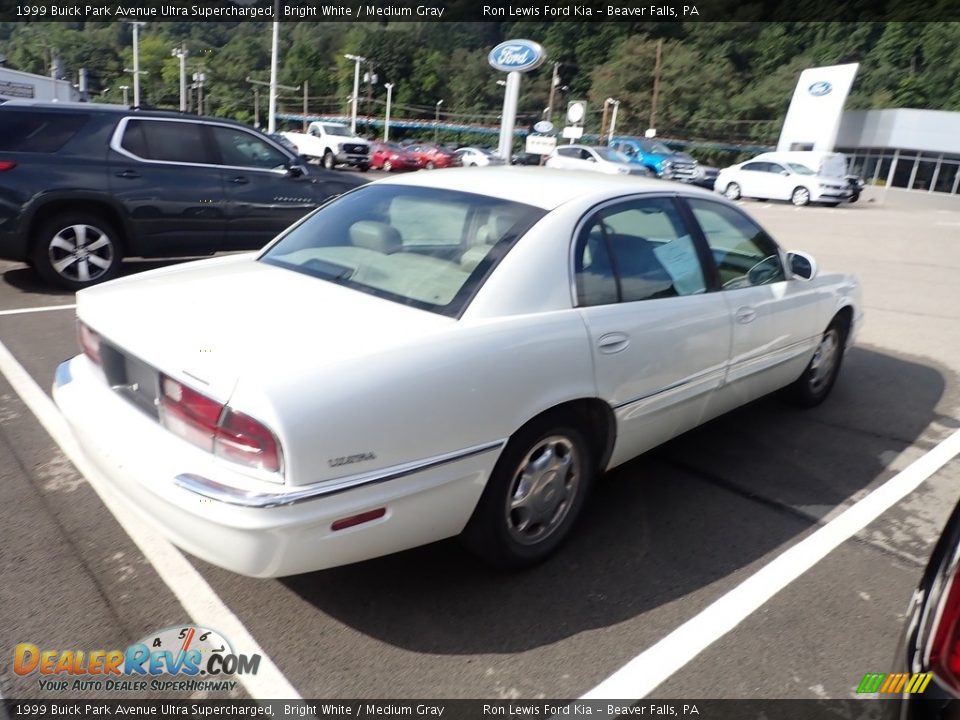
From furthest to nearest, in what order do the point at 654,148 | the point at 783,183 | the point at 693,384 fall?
the point at 654,148 → the point at 783,183 → the point at 693,384

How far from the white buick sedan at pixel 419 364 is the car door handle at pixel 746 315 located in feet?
A: 0.04

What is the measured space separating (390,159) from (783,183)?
18493 millimetres

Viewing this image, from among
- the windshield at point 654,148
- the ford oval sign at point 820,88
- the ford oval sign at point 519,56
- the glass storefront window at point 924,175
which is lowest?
the windshield at point 654,148

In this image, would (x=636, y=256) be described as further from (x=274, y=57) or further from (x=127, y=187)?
(x=274, y=57)

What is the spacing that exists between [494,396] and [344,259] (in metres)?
1.07

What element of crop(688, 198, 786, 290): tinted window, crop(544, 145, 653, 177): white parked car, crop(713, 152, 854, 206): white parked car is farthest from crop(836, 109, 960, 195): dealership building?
crop(688, 198, 786, 290): tinted window

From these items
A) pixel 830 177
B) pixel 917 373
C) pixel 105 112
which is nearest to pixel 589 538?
pixel 917 373

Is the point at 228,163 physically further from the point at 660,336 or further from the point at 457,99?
the point at 457,99

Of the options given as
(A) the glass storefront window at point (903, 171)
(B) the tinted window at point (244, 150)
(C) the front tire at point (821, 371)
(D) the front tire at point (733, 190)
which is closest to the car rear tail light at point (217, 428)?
(C) the front tire at point (821, 371)

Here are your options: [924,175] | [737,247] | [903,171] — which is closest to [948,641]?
[737,247]

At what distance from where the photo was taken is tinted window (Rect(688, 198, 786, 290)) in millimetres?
3775

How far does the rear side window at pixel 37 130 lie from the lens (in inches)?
251

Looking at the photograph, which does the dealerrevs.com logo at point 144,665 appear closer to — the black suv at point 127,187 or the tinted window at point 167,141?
the black suv at point 127,187

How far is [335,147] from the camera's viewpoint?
30688 mm
